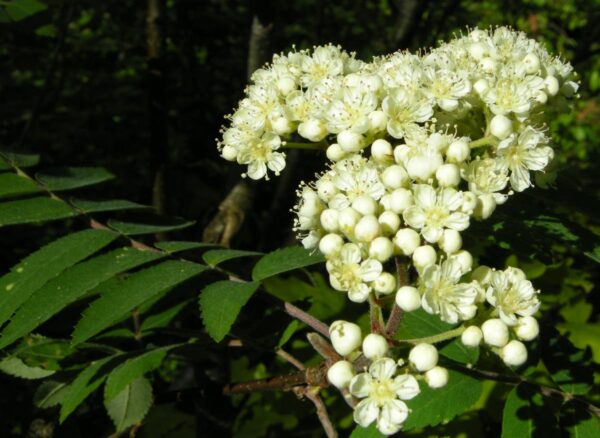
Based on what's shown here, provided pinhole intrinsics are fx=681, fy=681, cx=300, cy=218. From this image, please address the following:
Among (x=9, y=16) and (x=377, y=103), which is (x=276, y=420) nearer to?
(x=377, y=103)

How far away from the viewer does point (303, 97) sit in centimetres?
167

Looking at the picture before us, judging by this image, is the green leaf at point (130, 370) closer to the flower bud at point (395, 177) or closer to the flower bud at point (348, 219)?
the flower bud at point (348, 219)

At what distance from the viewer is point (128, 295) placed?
1.46m

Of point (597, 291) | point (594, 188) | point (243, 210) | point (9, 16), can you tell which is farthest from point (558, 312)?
point (9, 16)

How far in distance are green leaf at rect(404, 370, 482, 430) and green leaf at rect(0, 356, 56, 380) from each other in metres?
0.93

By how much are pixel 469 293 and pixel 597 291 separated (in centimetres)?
139

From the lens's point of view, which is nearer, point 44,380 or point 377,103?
point 377,103

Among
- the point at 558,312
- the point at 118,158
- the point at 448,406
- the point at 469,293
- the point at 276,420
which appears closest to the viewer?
the point at 469,293

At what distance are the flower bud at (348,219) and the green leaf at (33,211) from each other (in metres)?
0.78

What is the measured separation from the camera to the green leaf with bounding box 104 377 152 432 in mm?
1787

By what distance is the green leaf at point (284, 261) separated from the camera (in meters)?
1.55

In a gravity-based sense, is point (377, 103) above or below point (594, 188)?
above

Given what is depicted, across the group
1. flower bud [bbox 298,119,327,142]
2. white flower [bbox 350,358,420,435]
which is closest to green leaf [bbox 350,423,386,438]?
white flower [bbox 350,358,420,435]

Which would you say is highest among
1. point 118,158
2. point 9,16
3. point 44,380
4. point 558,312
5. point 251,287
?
point 9,16
